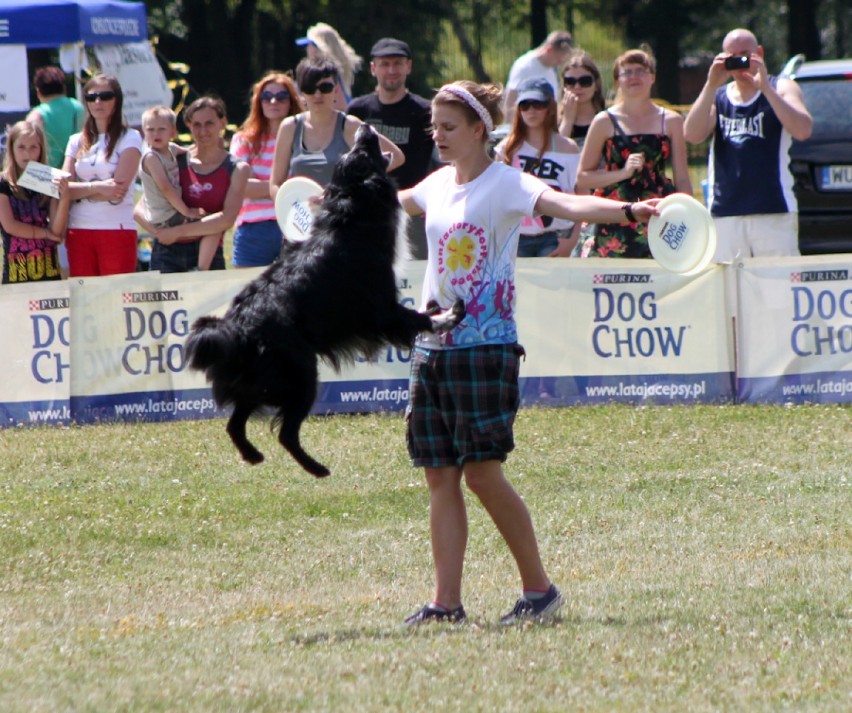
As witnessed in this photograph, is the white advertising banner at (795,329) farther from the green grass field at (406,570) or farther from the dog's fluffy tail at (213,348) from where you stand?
the dog's fluffy tail at (213,348)

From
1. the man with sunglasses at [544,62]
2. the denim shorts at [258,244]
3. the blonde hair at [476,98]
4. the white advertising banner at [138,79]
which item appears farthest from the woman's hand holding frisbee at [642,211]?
the white advertising banner at [138,79]

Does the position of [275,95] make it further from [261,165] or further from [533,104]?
[533,104]

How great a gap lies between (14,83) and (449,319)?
38.7 feet

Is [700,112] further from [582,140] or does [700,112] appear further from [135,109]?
[135,109]

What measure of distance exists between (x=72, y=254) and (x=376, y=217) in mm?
5817

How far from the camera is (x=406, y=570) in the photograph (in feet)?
20.7

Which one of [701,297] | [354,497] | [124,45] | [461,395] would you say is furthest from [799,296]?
[124,45]

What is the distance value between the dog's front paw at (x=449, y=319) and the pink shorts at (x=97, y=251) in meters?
5.85

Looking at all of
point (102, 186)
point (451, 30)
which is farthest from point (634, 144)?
point (451, 30)

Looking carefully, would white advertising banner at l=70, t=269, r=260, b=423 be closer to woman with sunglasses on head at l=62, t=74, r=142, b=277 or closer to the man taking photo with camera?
woman with sunglasses on head at l=62, t=74, r=142, b=277

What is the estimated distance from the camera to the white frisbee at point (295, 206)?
7.00m

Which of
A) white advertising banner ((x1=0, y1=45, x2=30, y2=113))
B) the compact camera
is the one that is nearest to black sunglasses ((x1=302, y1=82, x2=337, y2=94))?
the compact camera

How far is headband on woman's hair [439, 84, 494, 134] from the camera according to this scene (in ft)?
16.0

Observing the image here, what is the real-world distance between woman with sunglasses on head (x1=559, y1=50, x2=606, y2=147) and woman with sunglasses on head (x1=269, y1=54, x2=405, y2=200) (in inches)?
71.3
